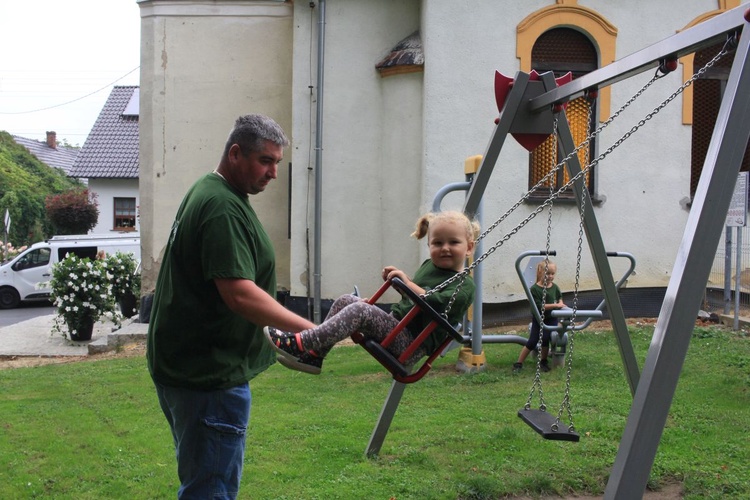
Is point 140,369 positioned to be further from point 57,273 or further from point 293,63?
point 293,63

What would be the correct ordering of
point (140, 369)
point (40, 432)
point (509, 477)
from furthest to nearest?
point (140, 369) < point (40, 432) < point (509, 477)

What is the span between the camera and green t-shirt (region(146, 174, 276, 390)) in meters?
2.80

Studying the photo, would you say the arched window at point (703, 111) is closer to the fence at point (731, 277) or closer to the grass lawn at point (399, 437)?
the fence at point (731, 277)

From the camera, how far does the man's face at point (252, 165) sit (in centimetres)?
298

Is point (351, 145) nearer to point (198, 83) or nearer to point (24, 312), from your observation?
point (198, 83)

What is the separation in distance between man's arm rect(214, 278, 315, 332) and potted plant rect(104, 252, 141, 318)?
10.8 m

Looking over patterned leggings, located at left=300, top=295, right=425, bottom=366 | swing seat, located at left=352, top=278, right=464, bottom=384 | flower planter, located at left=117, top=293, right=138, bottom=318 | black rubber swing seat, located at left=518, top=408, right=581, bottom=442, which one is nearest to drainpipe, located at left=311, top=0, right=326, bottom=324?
flower planter, located at left=117, top=293, right=138, bottom=318

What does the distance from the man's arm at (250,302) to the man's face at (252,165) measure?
0.45 meters

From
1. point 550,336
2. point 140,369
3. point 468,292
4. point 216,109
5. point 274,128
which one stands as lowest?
point 140,369

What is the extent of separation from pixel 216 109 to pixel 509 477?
9795mm

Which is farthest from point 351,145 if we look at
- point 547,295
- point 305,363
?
point 305,363

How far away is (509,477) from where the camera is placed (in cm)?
456

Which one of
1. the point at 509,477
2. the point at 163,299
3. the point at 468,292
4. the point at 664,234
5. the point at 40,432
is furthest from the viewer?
the point at 664,234

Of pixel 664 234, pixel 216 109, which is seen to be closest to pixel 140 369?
pixel 216 109
